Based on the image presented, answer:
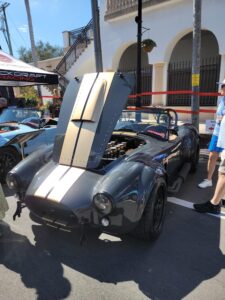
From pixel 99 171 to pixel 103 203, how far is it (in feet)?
1.67

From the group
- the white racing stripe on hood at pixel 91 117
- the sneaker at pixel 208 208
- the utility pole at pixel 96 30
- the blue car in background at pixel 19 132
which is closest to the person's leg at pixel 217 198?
the sneaker at pixel 208 208

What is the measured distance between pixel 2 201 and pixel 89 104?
5.15 feet

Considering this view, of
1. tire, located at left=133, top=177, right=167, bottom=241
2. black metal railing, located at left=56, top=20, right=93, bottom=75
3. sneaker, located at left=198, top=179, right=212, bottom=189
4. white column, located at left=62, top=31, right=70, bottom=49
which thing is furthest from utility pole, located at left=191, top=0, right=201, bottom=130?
white column, located at left=62, top=31, right=70, bottom=49

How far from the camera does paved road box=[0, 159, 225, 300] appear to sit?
7.43ft

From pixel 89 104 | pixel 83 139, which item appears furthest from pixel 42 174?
pixel 89 104

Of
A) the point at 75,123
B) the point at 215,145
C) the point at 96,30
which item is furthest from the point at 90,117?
the point at 96,30

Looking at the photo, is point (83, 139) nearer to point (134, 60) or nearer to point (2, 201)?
point (2, 201)

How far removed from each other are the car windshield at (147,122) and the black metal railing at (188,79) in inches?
294

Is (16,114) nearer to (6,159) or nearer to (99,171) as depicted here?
(6,159)

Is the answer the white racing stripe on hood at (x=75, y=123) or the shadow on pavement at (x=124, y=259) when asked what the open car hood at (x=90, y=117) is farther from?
→ the shadow on pavement at (x=124, y=259)

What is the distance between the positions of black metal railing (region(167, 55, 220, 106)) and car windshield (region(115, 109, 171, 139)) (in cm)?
748

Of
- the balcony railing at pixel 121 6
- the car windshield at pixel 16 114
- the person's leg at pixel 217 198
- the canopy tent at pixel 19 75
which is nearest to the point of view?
the person's leg at pixel 217 198

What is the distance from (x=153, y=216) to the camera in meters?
2.91

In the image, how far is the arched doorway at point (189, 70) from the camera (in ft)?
37.1
